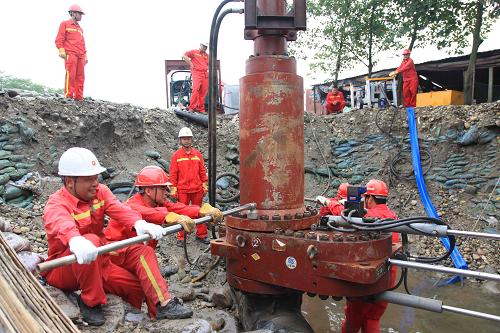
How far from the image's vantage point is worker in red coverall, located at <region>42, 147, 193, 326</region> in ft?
8.59

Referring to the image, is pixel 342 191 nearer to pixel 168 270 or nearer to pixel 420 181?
pixel 168 270

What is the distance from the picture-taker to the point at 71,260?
6.65 feet

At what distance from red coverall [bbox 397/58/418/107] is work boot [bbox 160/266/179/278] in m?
8.45

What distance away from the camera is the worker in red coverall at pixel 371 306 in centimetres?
374

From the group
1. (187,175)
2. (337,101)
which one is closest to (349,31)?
(337,101)

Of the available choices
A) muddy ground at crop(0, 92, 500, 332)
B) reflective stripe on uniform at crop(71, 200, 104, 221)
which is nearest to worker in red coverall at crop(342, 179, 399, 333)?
muddy ground at crop(0, 92, 500, 332)

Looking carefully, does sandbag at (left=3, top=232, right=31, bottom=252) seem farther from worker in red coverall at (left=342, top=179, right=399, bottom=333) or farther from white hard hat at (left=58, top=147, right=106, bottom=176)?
worker in red coverall at (left=342, top=179, right=399, bottom=333)

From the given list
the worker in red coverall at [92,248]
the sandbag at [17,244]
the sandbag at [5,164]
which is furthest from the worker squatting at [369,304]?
the sandbag at [5,164]

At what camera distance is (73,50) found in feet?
24.8

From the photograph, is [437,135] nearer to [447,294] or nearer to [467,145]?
[467,145]

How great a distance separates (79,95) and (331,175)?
5.85 m

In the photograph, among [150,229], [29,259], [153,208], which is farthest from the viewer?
[153,208]

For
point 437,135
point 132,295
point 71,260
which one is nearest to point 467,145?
point 437,135

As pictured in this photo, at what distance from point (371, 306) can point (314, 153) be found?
21.5 ft
